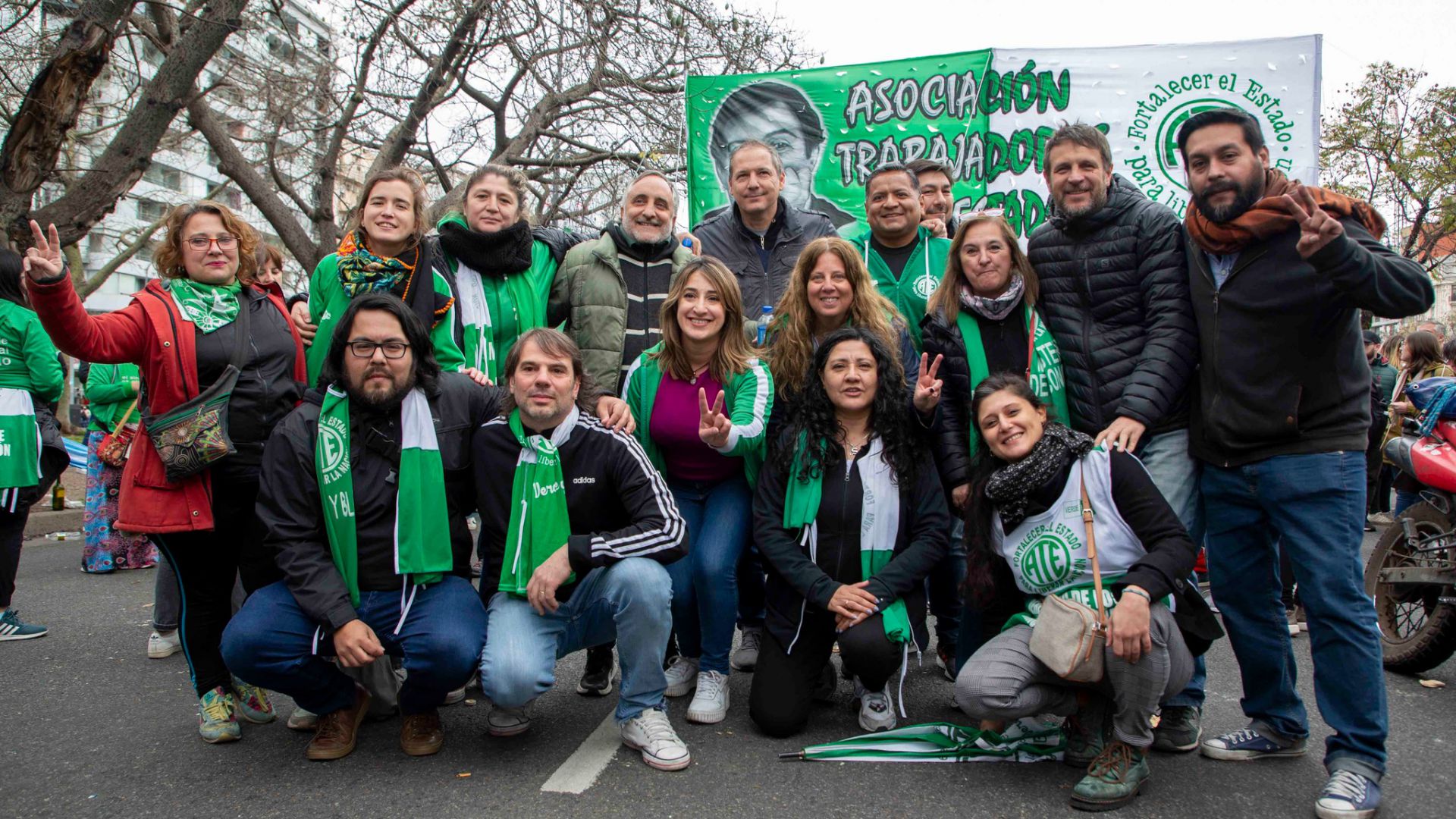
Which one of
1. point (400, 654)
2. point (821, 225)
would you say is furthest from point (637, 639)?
point (821, 225)

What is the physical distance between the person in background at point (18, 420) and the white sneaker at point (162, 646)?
3.03 feet

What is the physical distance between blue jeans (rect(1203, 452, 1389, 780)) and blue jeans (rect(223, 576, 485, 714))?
2594 mm

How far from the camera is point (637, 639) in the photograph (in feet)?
10.6

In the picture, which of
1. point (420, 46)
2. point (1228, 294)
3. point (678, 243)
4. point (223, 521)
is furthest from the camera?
point (420, 46)

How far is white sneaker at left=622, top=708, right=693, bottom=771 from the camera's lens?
3.07 m

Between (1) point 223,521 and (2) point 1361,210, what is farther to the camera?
(1) point 223,521

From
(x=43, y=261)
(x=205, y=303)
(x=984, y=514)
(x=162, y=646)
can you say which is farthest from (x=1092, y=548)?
(x=162, y=646)

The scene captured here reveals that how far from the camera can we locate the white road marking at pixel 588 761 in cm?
295

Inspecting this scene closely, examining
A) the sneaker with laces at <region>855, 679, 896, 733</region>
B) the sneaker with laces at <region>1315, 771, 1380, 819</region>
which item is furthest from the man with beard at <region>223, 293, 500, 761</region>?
the sneaker with laces at <region>1315, 771, 1380, 819</region>

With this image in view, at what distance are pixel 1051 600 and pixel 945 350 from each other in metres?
1.16

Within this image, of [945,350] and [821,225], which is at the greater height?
[821,225]

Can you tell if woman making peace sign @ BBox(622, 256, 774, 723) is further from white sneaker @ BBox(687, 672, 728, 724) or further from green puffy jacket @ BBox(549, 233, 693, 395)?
green puffy jacket @ BBox(549, 233, 693, 395)

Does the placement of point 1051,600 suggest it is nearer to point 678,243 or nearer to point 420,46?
point 678,243

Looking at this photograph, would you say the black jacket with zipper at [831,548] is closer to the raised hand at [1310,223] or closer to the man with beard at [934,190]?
the raised hand at [1310,223]
